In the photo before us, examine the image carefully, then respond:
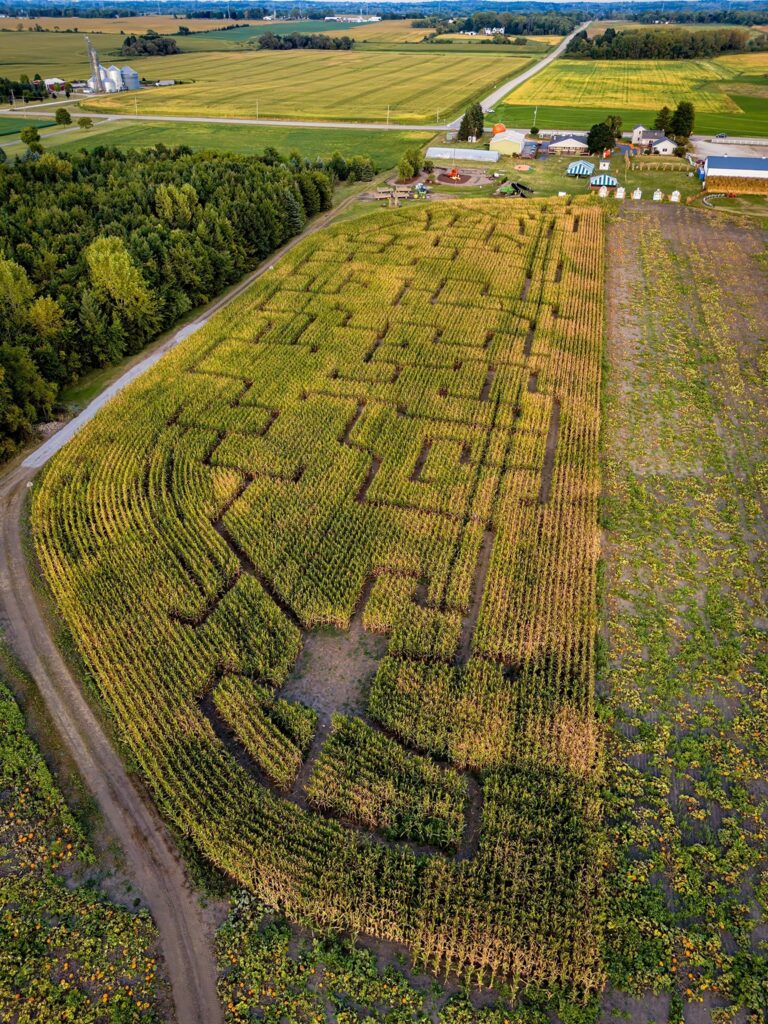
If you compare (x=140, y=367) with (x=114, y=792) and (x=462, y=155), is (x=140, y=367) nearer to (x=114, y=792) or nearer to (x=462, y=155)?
(x=114, y=792)

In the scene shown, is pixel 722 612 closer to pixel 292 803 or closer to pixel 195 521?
pixel 292 803

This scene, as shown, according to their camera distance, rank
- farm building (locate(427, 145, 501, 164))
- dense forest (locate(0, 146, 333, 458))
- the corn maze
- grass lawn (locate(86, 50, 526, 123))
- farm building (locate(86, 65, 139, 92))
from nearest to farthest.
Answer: the corn maze, dense forest (locate(0, 146, 333, 458)), farm building (locate(427, 145, 501, 164)), grass lawn (locate(86, 50, 526, 123)), farm building (locate(86, 65, 139, 92))

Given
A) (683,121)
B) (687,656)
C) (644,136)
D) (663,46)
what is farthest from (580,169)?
(663,46)

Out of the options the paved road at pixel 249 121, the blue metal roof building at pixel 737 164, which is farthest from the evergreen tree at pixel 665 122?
the paved road at pixel 249 121

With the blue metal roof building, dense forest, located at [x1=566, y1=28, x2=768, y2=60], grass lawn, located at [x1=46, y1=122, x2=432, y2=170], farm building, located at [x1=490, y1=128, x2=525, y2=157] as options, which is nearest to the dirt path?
grass lawn, located at [x1=46, y1=122, x2=432, y2=170]

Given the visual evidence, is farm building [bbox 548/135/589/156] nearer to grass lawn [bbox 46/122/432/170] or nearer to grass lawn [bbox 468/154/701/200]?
grass lawn [bbox 468/154/701/200]

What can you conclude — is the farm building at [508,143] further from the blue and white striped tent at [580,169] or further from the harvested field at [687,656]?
the harvested field at [687,656]

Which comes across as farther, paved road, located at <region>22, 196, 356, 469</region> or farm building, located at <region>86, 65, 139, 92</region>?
farm building, located at <region>86, 65, 139, 92</region>
